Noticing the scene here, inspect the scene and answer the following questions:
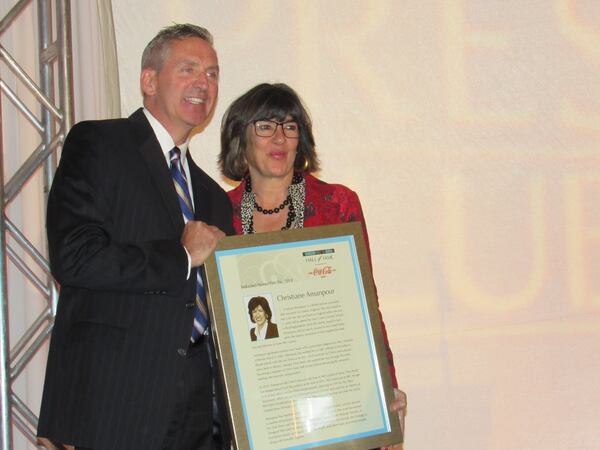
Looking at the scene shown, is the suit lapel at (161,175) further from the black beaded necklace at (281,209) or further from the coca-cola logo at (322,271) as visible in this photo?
the black beaded necklace at (281,209)

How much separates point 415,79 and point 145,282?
2.61 m

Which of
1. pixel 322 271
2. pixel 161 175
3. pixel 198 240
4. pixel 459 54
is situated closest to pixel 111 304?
pixel 198 240

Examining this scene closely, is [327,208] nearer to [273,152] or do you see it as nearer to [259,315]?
[273,152]

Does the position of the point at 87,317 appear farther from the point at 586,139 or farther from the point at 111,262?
the point at 586,139

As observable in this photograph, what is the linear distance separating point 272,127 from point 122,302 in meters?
1.06

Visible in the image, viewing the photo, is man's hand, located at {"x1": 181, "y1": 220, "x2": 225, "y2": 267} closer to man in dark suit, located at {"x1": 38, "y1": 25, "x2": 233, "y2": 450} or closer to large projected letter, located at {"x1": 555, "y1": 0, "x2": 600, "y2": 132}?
man in dark suit, located at {"x1": 38, "y1": 25, "x2": 233, "y2": 450}

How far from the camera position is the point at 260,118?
307 cm

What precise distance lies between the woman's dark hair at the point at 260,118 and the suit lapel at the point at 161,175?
25.7 inches

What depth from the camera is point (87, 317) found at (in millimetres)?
2307

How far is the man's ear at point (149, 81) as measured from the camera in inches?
106

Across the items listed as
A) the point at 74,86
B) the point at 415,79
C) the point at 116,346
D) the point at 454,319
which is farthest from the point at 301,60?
the point at 116,346

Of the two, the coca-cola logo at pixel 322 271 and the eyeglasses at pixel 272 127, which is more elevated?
the eyeglasses at pixel 272 127

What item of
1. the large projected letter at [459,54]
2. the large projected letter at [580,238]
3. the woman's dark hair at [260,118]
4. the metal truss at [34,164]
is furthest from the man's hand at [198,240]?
the large projected letter at [580,238]

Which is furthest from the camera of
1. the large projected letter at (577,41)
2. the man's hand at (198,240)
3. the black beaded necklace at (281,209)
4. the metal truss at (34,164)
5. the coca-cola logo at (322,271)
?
the large projected letter at (577,41)
